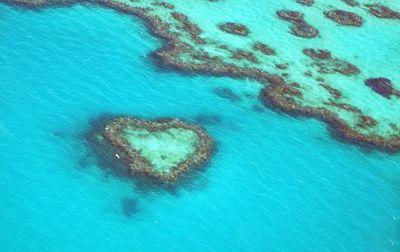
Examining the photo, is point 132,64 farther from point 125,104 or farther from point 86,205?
point 86,205

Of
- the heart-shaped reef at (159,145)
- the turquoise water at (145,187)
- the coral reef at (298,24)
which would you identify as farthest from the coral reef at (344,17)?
the heart-shaped reef at (159,145)

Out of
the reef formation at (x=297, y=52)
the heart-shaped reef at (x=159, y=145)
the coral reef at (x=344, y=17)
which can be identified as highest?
the coral reef at (x=344, y=17)

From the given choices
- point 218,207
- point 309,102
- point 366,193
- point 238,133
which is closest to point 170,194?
point 218,207

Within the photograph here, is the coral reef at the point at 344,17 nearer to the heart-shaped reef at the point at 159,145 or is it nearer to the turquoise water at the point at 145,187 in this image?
the turquoise water at the point at 145,187

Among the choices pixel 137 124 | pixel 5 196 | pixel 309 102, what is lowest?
pixel 5 196

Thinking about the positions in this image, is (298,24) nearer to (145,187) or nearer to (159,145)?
(159,145)

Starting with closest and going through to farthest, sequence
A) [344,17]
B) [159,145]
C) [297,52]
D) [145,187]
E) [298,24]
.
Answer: [145,187] → [159,145] → [297,52] → [298,24] → [344,17]

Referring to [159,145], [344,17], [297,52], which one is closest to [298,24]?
[297,52]
